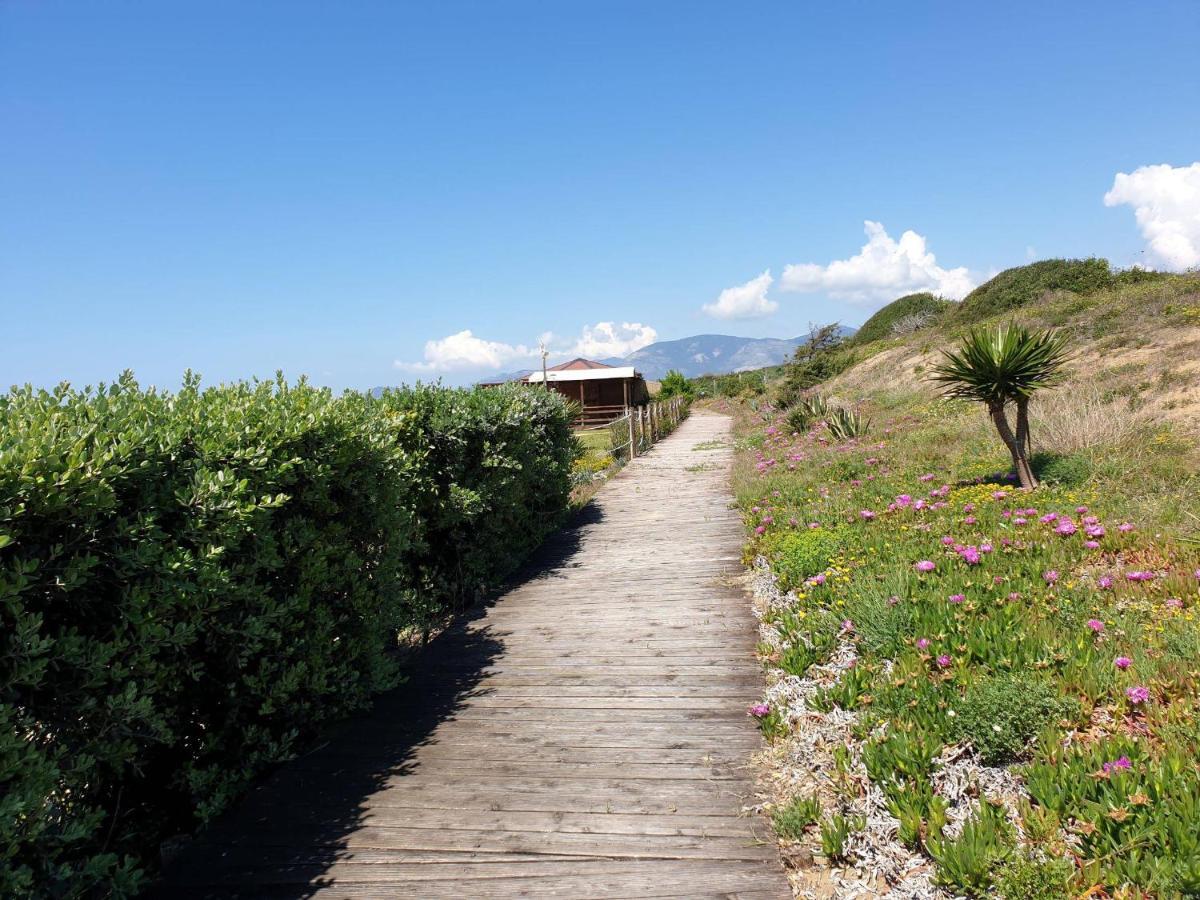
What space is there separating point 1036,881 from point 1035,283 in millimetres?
39948

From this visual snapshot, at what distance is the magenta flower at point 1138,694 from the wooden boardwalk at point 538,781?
1.81 metres

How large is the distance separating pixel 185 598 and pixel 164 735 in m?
0.56

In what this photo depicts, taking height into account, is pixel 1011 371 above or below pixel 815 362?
below

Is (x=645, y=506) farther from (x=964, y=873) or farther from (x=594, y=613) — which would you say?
(x=964, y=873)

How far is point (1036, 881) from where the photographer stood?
A: 2.22 metres

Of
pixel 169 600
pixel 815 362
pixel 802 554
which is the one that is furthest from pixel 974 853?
pixel 815 362

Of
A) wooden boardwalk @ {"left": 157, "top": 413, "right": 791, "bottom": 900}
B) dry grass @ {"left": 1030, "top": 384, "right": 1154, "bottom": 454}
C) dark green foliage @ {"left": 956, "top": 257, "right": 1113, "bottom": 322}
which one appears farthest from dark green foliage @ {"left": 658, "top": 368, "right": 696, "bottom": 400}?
wooden boardwalk @ {"left": 157, "top": 413, "right": 791, "bottom": 900}

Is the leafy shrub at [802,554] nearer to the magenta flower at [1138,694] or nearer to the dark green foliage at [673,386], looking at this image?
the magenta flower at [1138,694]

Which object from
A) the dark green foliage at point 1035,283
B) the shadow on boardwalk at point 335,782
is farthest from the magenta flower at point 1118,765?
the dark green foliage at point 1035,283

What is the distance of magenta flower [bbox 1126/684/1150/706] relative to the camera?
294 cm

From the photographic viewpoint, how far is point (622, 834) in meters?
2.97

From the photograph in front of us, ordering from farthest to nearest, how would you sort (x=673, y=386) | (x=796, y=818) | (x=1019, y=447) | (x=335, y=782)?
(x=673, y=386)
(x=1019, y=447)
(x=335, y=782)
(x=796, y=818)

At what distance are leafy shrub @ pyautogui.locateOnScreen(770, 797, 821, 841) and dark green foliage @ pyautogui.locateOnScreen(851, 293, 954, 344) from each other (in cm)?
5443

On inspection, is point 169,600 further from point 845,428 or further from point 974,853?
point 845,428
